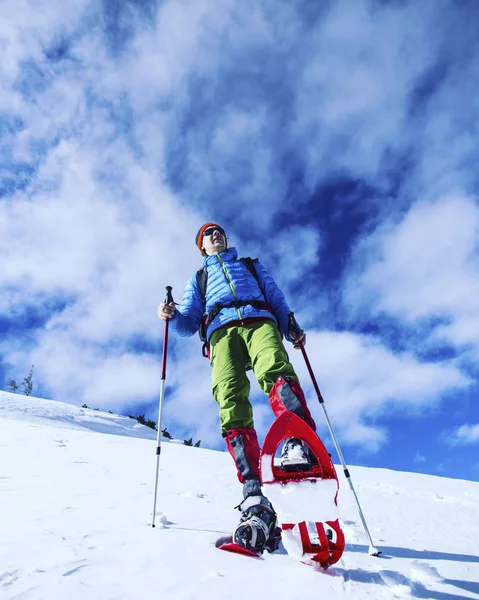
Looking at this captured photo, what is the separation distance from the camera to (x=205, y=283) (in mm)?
3762

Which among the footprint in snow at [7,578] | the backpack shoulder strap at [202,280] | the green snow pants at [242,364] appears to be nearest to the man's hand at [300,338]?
the green snow pants at [242,364]

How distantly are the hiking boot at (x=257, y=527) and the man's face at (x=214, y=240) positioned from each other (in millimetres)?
2529

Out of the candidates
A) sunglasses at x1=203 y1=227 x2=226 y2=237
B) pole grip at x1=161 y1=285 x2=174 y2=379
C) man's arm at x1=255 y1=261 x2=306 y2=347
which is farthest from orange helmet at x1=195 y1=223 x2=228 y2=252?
pole grip at x1=161 y1=285 x2=174 y2=379

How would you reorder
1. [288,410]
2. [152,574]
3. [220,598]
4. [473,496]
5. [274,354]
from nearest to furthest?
[220,598] → [152,574] → [288,410] → [274,354] → [473,496]

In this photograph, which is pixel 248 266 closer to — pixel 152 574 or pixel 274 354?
pixel 274 354

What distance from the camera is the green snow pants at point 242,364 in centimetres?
266

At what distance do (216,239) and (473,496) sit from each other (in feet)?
14.6

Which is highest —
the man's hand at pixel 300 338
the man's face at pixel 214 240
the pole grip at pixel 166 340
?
the man's face at pixel 214 240

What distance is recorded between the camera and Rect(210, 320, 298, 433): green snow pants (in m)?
2.66

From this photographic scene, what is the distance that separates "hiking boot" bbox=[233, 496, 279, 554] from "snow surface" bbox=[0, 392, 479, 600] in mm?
90

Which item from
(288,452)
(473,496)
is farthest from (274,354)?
(473,496)

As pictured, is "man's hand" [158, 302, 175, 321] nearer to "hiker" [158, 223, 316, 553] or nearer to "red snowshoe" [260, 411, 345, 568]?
"hiker" [158, 223, 316, 553]

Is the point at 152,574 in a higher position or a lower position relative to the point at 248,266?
lower

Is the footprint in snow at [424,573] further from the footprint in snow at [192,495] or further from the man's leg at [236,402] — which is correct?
the footprint in snow at [192,495]
